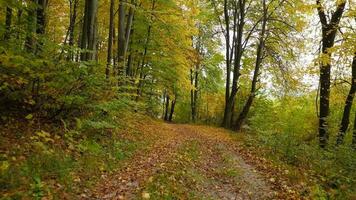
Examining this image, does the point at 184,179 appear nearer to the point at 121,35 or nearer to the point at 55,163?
the point at 55,163

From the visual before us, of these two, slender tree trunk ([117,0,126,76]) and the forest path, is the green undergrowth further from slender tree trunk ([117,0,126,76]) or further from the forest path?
slender tree trunk ([117,0,126,76])

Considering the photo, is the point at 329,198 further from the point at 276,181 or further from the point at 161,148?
the point at 161,148

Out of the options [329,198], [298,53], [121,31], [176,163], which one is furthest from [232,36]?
[329,198]

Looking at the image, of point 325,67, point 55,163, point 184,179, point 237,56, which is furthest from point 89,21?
point 237,56

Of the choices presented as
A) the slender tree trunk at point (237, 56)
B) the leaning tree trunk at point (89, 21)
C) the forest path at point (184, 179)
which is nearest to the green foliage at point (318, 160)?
the forest path at point (184, 179)

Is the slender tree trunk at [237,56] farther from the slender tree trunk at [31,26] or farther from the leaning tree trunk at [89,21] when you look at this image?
the slender tree trunk at [31,26]

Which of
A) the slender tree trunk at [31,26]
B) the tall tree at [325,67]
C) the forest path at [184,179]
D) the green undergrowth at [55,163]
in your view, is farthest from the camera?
the tall tree at [325,67]

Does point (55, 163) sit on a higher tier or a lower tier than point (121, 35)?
lower

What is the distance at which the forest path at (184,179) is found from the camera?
230 inches

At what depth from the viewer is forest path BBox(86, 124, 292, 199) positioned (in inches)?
230

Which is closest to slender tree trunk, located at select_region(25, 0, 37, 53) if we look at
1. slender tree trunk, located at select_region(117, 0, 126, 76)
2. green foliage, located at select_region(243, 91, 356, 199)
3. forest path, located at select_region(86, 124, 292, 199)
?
forest path, located at select_region(86, 124, 292, 199)

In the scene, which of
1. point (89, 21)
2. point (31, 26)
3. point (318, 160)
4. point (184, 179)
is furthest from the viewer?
point (89, 21)

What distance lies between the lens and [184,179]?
6.70m

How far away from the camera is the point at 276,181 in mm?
7176
